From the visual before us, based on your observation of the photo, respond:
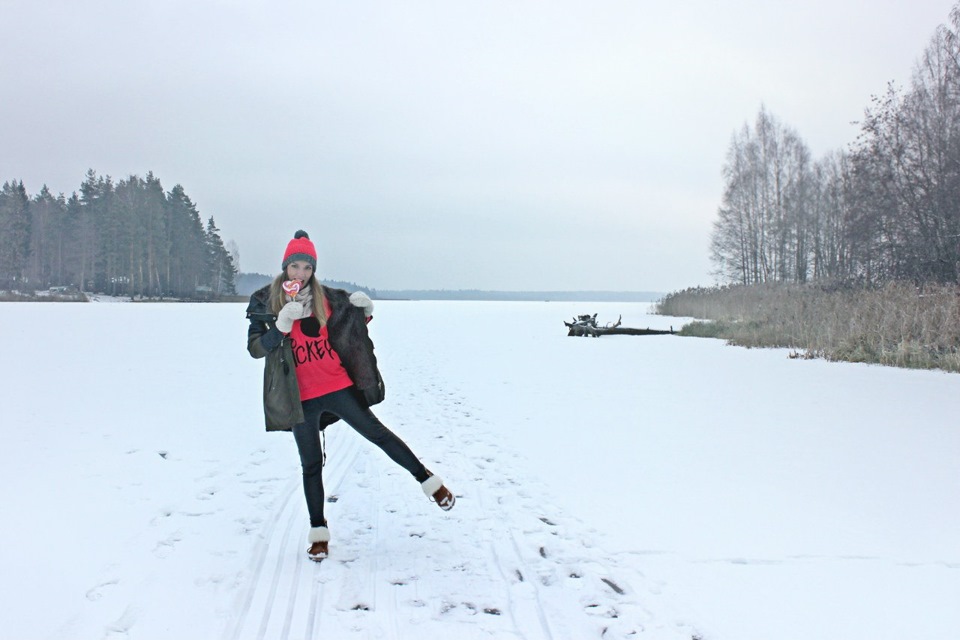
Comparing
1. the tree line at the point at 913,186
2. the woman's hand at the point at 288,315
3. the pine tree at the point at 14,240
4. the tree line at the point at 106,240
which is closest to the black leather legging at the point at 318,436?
the woman's hand at the point at 288,315

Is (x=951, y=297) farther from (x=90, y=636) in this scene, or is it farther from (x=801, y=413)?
(x=90, y=636)

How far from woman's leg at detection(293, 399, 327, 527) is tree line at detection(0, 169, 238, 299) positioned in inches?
2644

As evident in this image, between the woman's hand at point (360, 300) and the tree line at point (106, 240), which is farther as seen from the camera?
the tree line at point (106, 240)

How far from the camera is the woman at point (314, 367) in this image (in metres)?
3.23

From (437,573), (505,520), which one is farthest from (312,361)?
(505,520)

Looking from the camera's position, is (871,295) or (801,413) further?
(871,295)

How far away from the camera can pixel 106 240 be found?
210ft

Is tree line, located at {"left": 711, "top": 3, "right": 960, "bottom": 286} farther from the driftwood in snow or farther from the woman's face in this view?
the woman's face

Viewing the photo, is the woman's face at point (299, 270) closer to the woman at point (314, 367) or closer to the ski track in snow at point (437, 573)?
the woman at point (314, 367)

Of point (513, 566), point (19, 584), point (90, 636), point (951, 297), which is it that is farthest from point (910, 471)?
point (951, 297)

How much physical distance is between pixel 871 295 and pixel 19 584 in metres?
15.5

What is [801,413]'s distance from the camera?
728 cm

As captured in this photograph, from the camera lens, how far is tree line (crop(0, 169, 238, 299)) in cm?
6250

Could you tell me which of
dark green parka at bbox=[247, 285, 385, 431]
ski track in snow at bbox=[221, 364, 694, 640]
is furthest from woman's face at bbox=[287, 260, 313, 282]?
ski track in snow at bbox=[221, 364, 694, 640]
